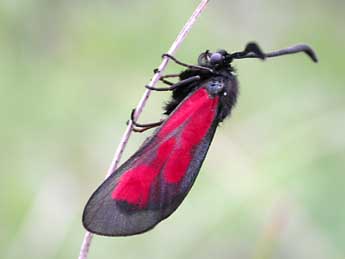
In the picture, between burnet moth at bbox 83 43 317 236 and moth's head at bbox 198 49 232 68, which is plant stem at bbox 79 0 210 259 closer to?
burnet moth at bbox 83 43 317 236

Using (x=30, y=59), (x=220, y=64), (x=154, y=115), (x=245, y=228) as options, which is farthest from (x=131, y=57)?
(x=220, y=64)

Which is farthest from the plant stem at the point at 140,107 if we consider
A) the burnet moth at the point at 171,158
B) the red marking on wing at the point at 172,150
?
the red marking on wing at the point at 172,150

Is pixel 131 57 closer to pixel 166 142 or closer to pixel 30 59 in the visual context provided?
pixel 30 59

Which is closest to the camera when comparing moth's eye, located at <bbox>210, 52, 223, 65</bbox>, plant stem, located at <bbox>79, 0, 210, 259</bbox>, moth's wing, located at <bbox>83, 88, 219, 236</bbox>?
plant stem, located at <bbox>79, 0, 210, 259</bbox>

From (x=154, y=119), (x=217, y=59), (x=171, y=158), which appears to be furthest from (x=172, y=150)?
(x=154, y=119)

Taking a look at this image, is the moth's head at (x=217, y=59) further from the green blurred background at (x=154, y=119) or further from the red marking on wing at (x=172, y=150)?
the green blurred background at (x=154, y=119)

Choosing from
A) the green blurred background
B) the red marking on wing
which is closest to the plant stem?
the red marking on wing
